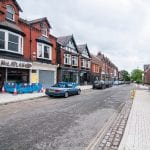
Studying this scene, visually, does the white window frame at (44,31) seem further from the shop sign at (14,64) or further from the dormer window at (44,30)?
the shop sign at (14,64)

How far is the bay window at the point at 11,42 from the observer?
67.7ft

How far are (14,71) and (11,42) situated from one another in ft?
10.1

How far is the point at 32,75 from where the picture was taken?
25.4m

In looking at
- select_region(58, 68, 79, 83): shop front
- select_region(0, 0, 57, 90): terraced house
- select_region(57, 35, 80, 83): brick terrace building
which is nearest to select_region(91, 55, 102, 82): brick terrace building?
select_region(57, 35, 80, 83): brick terrace building

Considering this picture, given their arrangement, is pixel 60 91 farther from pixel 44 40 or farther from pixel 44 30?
pixel 44 30

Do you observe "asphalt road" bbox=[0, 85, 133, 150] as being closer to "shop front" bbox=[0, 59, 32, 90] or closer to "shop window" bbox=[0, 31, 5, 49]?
"shop front" bbox=[0, 59, 32, 90]

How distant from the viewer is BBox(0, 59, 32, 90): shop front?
20747 millimetres

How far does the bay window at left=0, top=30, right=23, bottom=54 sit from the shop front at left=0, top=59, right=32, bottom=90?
142 cm

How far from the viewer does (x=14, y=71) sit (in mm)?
22516

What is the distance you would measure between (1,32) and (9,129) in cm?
1516

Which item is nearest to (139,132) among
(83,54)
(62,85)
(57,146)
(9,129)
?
(57,146)

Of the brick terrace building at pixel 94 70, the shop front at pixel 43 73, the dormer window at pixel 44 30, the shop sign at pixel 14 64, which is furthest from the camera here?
the brick terrace building at pixel 94 70

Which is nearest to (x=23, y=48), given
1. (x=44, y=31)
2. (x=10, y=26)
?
(x=10, y=26)

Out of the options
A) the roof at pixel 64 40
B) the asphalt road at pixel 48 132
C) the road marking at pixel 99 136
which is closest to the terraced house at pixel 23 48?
the roof at pixel 64 40
